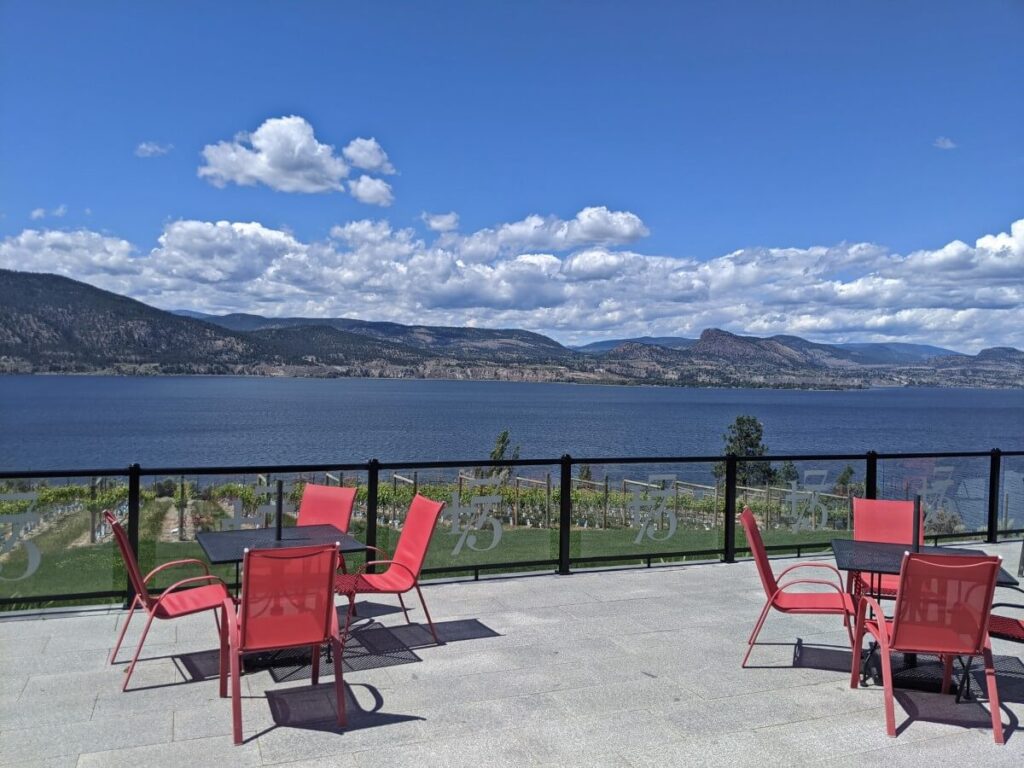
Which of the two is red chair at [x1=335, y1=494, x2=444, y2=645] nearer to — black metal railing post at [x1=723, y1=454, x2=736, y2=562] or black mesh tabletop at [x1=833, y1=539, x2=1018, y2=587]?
black mesh tabletop at [x1=833, y1=539, x2=1018, y2=587]

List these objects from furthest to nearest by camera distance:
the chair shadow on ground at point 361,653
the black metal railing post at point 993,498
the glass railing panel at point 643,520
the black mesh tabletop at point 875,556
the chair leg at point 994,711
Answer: the black metal railing post at point 993,498
the glass railing panel at point 643,520
the chair shadow on ground at point 361,653
the black mesh tabletop at point 875,556
the chair leg at point 994,711

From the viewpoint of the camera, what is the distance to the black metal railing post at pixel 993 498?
384 inches

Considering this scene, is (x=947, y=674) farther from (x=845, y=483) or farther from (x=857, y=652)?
(x=845, y=483)

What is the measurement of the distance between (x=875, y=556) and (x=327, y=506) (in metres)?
4.02

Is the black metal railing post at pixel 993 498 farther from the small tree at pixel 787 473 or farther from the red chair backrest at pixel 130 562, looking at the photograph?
the red chair backrest at pixel 130 562

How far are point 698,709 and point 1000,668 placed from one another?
86.6 inches

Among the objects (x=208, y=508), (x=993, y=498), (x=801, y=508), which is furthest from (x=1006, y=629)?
(x=993, y=498)

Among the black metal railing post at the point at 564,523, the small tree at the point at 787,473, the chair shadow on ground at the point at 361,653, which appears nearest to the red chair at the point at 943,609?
the chair shadow on ground at the point at 361,653

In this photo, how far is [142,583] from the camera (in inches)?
189

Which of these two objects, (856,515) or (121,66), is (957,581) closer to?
(856,515)

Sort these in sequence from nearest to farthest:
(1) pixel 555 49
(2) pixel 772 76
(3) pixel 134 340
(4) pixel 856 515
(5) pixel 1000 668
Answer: (5) pixel 1000 668 < (4) pixel 856 515 < (1) pixel 555 49 < (2) pixel 772 76 < (3) pixel 134 340

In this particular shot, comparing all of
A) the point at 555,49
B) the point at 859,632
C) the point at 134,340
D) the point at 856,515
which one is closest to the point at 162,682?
the point at 859,632

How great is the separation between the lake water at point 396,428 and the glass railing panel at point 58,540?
36.9 m

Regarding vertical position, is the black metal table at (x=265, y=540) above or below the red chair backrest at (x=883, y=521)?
below
